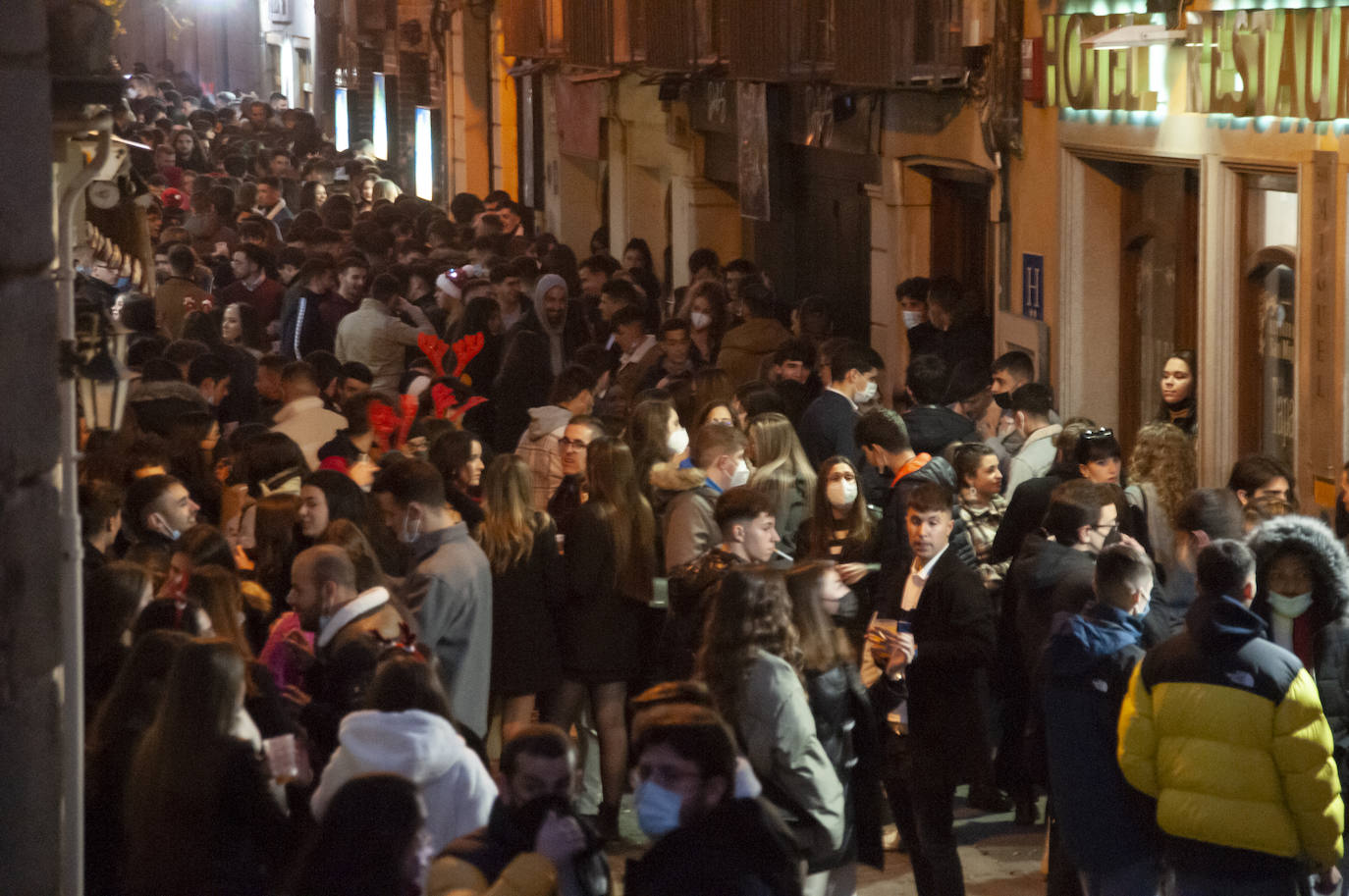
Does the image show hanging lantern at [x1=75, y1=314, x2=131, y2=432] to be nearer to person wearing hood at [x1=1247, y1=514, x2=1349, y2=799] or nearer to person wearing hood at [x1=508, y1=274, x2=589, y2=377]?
person wearing hood at [x1=1247, y1=514, x2=1349, y2=799]

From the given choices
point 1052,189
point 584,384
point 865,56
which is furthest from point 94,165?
point 865,56

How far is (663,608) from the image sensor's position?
8125 millimetres

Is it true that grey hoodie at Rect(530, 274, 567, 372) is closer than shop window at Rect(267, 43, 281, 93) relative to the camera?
Yes

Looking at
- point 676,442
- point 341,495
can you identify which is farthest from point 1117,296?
point 341,495

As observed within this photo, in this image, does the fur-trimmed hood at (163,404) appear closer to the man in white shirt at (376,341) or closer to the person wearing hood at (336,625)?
the person wearing hood at (336,625)

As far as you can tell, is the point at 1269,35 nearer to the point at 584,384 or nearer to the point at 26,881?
the point at 584,384

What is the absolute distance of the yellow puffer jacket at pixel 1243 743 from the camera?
5.37m

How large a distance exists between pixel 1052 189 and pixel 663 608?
4.93m

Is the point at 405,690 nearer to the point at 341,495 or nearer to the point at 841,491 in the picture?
the point at 341,495

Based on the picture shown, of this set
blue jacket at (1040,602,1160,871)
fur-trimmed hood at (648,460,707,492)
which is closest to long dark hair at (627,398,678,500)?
fur-trimmed hood at (648,460,707,492)

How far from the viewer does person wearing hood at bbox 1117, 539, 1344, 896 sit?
17.6 ft

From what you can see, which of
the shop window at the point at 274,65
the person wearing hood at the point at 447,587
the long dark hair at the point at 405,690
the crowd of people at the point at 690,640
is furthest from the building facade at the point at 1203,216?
the shop window at the point at 274,65

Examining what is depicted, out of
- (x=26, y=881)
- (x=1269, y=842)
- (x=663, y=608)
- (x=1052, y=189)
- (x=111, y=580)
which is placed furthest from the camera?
(x=1052, y=189)

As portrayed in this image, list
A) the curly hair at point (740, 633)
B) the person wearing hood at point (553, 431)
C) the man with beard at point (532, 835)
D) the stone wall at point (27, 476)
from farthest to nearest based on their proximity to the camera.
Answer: the person wearing hood at point (553, 431) → the curly hair at point (740, 633) → the stone wall at point (27, 476) → the man with beard at point (532, 835)
